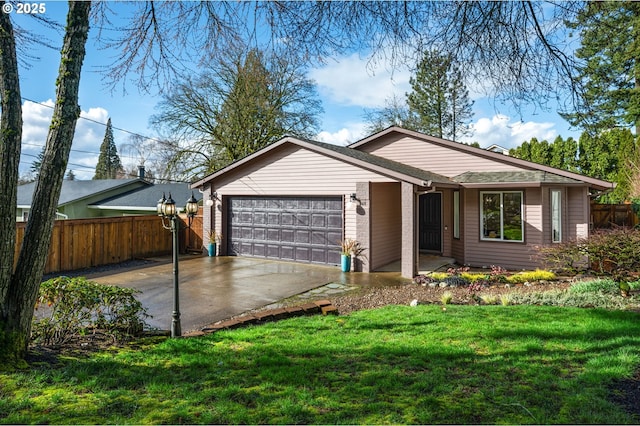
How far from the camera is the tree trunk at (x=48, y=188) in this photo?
3823 millimetres

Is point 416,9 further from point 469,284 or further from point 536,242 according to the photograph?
point 536,242

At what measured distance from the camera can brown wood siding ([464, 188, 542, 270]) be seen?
11.2 m

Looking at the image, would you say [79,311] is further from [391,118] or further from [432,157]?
[391,118]

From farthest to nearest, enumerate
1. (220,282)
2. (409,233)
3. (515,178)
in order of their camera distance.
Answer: (515,178)
(409,233)
(220,282)

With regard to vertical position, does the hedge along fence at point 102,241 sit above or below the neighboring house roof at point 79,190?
below

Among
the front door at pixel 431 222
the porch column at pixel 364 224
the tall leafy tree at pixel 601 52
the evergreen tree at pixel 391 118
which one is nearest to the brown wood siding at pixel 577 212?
the front door at pixel 431 222

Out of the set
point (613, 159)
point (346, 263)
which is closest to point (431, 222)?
point (346, 263)

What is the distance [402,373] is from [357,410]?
0.90 m

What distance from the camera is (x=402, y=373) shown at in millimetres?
3631

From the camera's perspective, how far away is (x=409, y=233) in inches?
409

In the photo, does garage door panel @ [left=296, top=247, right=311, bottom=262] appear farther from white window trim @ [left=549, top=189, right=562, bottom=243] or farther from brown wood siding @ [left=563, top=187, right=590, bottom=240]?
brown wood siding @ [left=563, top=187, right=590, bottom=240]

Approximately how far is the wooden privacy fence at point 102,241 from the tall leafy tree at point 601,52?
1190 cm

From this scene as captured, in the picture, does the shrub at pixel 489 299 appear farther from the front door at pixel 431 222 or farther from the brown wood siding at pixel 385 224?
the front door at pixel 431 222

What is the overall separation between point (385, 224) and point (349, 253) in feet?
5.82
